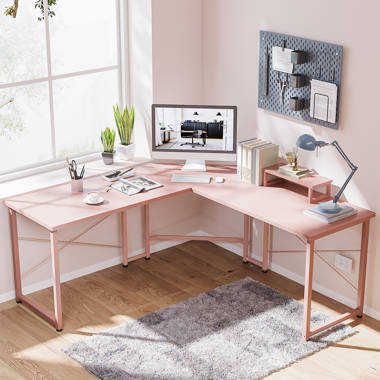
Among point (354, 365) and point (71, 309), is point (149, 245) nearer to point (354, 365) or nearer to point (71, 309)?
point (71, 309)

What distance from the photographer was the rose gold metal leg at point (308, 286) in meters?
3.76

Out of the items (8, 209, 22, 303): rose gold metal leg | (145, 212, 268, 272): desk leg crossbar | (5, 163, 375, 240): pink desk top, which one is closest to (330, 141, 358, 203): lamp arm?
(5, 163, 375, 240): pink desk top

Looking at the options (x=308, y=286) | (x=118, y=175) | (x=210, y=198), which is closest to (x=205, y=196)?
(x=210, y=198)

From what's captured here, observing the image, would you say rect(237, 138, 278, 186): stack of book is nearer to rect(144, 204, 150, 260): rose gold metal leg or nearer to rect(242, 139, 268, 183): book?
rect(242, 139, 268, 183): book

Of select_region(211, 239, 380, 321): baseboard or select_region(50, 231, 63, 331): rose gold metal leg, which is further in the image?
select_region(211, 239, 380, 321): baseboard

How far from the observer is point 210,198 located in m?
4.28

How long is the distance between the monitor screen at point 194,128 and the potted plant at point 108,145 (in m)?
0.30

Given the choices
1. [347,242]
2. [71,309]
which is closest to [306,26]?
[347,242]

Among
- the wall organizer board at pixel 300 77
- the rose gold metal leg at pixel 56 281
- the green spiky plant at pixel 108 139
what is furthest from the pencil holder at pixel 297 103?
the rose gold metal leg at pixel 56 281

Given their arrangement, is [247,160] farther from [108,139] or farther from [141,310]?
[141,310]

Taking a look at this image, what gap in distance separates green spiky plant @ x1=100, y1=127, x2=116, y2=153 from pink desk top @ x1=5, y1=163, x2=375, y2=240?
0.96 ft

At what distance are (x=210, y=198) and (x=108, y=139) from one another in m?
0.94

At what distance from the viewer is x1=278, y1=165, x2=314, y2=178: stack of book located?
13.9ft

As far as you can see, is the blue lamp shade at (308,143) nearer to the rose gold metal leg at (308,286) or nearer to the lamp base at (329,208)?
the lamp base at (329,208)
